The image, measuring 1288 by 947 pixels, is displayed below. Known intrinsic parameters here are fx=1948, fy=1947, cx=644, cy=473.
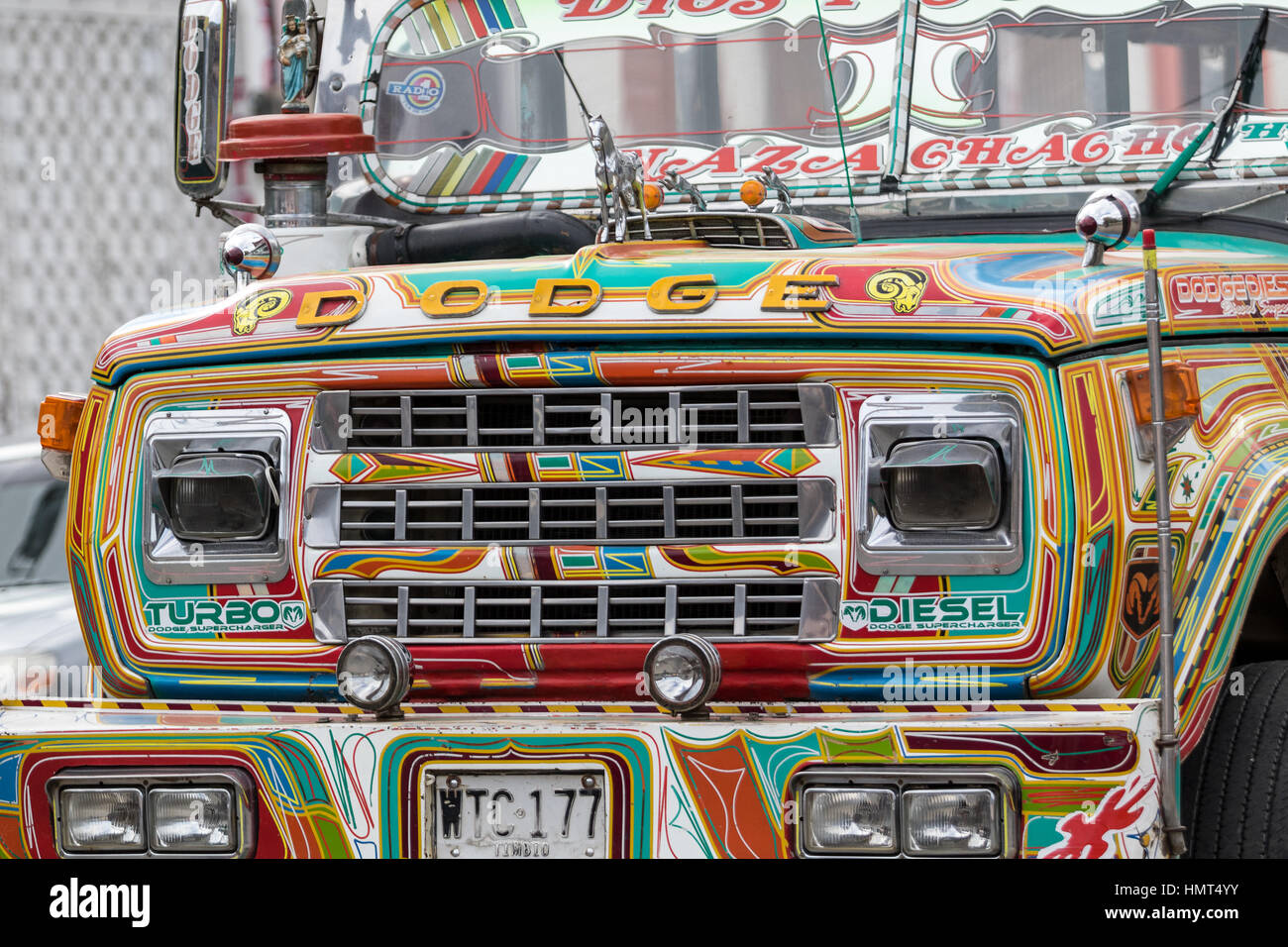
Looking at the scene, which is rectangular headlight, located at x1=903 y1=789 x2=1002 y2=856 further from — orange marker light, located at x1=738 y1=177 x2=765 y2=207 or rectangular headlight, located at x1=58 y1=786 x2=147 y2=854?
orange marker light, located at x1=738 y1=177 x2=765 y2=207

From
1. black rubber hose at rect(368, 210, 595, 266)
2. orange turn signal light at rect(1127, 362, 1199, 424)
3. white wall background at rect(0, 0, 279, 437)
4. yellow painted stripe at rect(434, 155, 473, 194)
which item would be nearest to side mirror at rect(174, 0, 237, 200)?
black rubber hose at rect(368, 210, 595, 266)


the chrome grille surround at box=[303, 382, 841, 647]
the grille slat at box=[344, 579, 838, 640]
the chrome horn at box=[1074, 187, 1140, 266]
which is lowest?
the grille slat at box=[344, 579, 838, 640]

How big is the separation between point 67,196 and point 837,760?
14578 mm

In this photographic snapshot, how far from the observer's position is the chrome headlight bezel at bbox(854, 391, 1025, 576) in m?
3.73

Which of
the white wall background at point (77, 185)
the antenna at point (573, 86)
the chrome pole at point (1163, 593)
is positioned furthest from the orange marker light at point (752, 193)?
the white wall background at point (77, 185)

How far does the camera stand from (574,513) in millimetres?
4012

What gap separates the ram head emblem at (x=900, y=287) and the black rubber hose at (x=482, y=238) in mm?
1482

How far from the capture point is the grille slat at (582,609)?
3.90 meters

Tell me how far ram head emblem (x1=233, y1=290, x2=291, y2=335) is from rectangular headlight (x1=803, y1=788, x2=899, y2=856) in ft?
5.03
